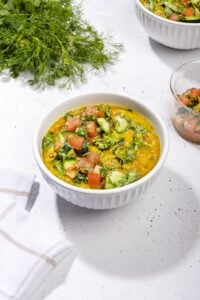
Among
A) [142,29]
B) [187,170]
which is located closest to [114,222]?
[187,170]

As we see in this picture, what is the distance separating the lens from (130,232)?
4.75 ft

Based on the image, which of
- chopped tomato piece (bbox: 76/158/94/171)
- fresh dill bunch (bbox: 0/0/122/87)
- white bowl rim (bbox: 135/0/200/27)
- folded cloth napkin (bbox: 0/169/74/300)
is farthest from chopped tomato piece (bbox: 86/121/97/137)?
white bowl rim (bbox: 135/0/200/27)

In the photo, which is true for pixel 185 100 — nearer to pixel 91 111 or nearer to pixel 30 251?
pixel 91 111

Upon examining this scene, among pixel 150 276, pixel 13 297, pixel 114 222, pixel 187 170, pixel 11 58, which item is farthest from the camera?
pixel 11 58

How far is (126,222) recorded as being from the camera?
1.47m

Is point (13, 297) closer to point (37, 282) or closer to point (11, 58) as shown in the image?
point (37, 282)

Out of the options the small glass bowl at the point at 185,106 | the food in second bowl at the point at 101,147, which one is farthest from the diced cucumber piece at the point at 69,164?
the small glass bowl at the point at 185,106

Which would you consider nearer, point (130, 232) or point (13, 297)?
point (13, 297)

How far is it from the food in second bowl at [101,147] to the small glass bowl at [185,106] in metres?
0.22

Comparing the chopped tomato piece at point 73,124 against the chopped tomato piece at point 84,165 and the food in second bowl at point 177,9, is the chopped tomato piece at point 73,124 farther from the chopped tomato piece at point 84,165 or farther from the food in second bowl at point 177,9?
the food in second bowl at point 177,9

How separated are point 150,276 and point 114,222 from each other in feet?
0.61

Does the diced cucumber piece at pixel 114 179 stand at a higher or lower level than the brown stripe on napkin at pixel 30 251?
higher

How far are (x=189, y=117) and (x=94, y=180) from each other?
1.59 ft

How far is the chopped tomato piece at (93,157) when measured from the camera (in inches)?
53.9
